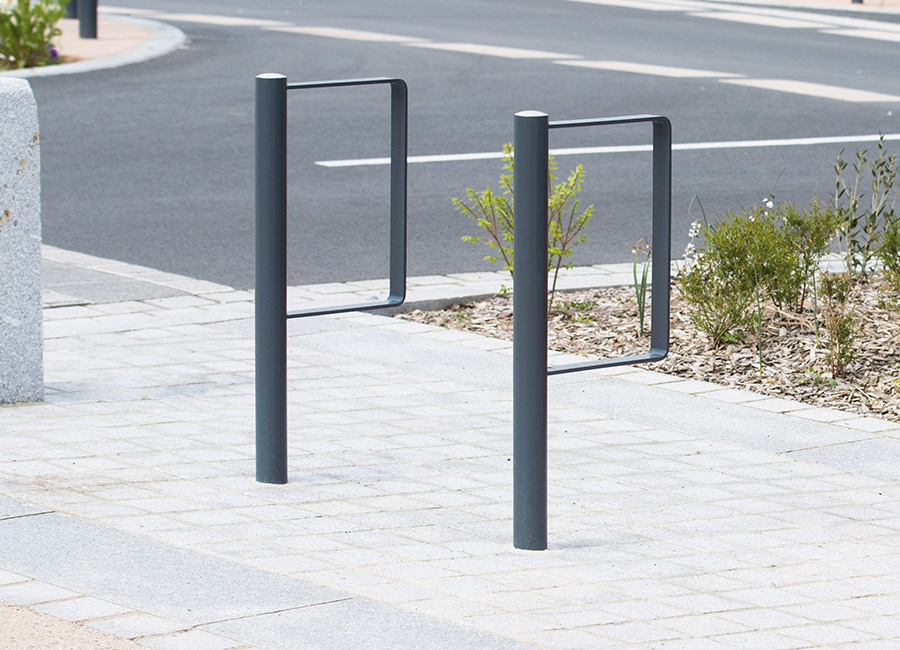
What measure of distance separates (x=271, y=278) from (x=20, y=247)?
57.5 inches

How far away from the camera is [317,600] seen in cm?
436

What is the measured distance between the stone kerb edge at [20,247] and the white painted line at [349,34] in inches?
609

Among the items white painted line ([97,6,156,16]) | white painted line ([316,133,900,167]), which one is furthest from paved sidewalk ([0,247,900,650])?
white painted line ([97,6,156,16])

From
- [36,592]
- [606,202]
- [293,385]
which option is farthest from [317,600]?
[606,202]

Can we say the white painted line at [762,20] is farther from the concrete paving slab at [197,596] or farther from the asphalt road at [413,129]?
the concrete paving slab at [197,596]

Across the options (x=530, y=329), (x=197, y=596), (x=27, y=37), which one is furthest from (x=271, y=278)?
(x=27, y=37)

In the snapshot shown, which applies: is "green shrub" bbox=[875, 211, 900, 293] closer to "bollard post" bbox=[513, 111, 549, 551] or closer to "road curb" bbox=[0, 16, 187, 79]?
"bollard post" bbox=[513, 111, 549, 551]

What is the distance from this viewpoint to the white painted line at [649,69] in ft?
60.5

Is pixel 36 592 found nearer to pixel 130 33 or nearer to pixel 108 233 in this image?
pixel 108 233

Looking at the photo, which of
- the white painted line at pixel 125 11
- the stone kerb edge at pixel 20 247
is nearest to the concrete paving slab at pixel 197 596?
the stone kerb edge at pixel 20 247

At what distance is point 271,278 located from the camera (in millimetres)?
5488

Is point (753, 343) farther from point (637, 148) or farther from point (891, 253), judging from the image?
point (637, 148)

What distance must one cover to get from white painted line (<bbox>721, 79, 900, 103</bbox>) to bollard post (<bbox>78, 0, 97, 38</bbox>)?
8.10 metres

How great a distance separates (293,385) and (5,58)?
12868mm
